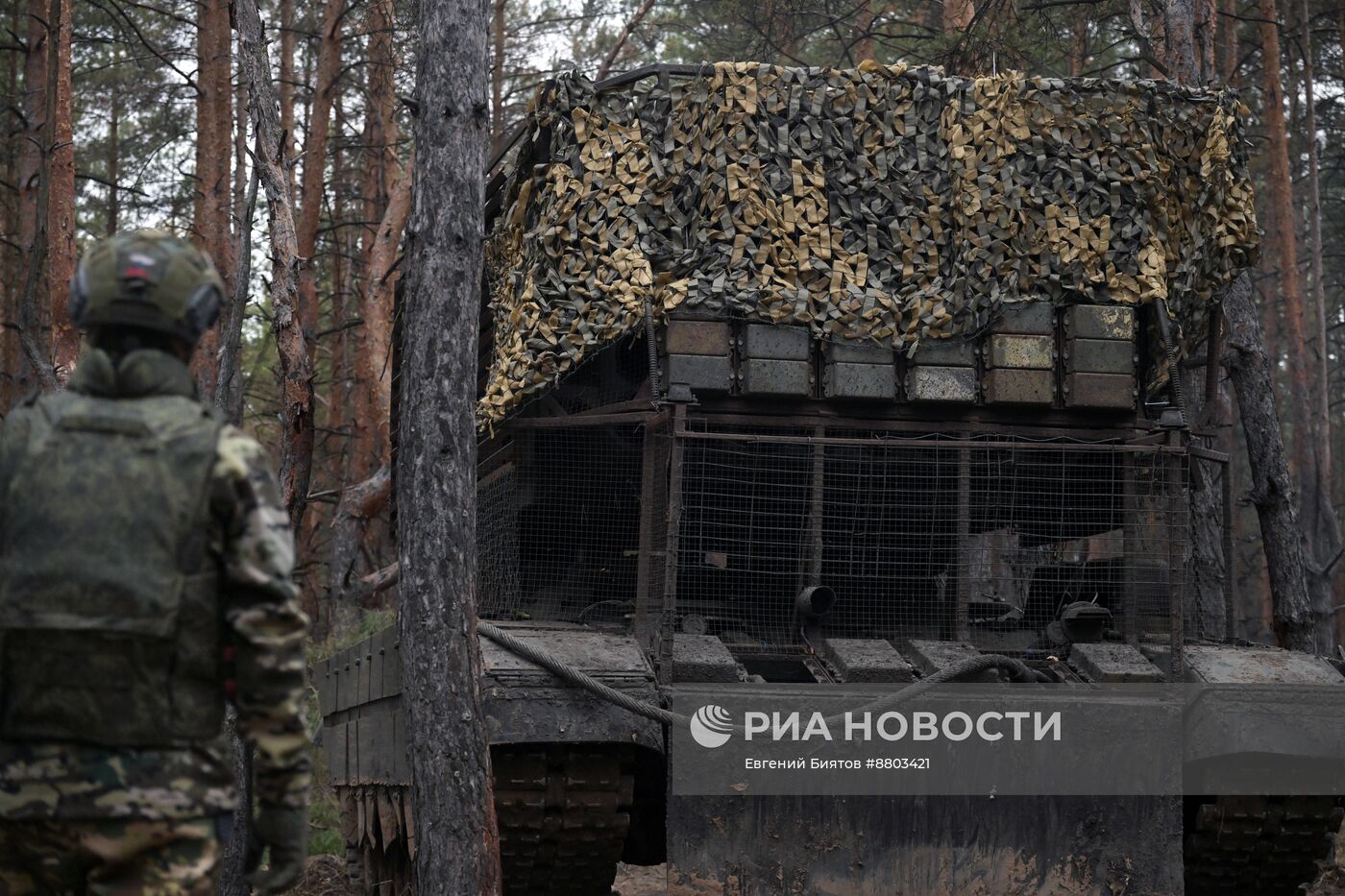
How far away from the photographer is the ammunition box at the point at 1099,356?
9039 mm

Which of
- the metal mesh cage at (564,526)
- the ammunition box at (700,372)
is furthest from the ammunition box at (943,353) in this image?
the metal mesh cage at (564,526)

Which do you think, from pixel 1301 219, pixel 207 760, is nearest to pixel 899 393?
pixel 207 760

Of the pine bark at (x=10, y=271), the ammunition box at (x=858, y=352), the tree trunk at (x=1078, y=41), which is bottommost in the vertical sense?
the ammunition box at (x=858, y=352)

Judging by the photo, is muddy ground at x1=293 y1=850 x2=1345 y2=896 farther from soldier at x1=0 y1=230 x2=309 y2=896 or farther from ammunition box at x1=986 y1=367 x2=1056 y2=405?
soldier at x1=0 y1=230 x2=309 y2=896

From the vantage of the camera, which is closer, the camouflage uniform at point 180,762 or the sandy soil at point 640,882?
the camouflage uniform at point 180,762

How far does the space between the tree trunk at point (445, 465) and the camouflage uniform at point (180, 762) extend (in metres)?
3.55

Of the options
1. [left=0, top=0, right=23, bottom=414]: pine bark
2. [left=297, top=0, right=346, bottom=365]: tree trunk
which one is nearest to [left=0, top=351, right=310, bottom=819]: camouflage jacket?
[left=297, top=0, right=346, bottom=365]: tree trunk

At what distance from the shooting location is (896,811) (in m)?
8.06

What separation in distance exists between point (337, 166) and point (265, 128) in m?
16.3

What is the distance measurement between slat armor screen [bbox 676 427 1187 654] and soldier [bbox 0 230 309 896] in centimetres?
518

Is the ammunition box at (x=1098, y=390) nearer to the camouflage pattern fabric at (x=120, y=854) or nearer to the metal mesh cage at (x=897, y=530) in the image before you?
the metal mesh cage at (x=897, y=530)

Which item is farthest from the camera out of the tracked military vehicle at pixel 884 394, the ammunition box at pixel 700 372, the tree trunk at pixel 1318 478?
the tree trunk at pixel 1318 478

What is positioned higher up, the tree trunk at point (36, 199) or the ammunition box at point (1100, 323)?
the tree trunk at point (36, 199)

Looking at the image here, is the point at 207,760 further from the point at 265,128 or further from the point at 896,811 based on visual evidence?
the point at 265,128
